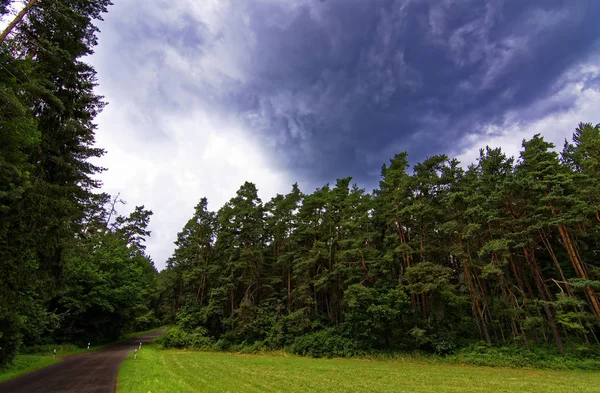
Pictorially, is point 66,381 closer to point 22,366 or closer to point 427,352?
point 22,366

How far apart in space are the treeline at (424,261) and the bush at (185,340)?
144 millimetres

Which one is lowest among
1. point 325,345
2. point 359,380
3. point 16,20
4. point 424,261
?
point 359,380

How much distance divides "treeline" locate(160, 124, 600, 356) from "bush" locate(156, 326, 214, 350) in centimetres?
14

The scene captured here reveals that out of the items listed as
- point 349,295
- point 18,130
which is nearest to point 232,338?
point 349,295

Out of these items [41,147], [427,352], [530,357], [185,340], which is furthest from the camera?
[185,340]

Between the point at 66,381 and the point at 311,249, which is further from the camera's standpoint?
the point at 311,249

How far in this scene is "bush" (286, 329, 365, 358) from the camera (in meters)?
25.5

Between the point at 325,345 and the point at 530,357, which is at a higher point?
the point at 325,345

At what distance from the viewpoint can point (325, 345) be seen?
26.6m

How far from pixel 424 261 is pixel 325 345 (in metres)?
12.6

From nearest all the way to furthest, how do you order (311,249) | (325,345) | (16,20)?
(16,20), (325,345), (311,249)

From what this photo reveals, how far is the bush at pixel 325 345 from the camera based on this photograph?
25.5 m

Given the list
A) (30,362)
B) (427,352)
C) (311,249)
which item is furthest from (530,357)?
(30,362)

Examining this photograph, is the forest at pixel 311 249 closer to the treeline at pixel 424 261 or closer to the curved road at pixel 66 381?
the treeline at pixel 424 261
